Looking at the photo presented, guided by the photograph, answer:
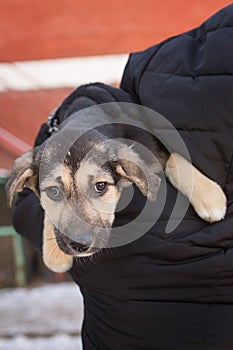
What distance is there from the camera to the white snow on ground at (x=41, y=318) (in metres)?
3.56

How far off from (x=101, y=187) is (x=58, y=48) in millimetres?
2195

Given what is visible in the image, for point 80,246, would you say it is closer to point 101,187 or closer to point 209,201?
point 101,187

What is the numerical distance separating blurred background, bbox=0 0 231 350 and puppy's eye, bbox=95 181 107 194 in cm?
181

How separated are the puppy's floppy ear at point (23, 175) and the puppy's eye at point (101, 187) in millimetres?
243

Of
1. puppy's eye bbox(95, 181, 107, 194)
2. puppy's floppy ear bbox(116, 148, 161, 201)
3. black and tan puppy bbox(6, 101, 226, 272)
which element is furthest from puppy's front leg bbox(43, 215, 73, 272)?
puppy's floppy ear bbox(116, 148, 161, 201)

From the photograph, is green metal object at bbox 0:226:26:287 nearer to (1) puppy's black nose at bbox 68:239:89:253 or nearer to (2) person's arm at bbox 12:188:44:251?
(2) person's arm at bbox 12:188:44:251

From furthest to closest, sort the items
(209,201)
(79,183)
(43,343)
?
(43,343) → (79,183) → (209,201)

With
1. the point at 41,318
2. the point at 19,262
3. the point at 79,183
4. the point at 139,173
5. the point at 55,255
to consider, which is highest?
the point at 139,173

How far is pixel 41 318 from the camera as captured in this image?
4.04m

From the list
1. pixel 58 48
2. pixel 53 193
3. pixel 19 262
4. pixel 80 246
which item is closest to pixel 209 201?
pixel 80 246

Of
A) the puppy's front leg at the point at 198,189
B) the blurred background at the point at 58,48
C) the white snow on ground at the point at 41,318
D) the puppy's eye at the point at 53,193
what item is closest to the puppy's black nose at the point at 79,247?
the puppy's eye at the point at 53,193

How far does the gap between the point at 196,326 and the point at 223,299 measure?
112 mm

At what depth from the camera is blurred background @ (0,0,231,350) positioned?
3848mm

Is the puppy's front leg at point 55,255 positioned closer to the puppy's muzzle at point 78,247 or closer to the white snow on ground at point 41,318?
the puppy's muzzle at point 78,247
